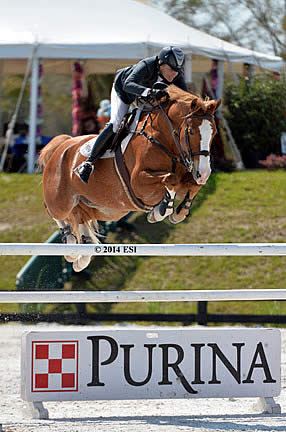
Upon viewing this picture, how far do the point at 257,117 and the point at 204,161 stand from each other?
883 centimetres

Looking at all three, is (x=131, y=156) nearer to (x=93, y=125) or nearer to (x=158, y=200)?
(x=158, y=200)

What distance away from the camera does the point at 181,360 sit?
15.1 feet

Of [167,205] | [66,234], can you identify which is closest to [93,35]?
[66,234]

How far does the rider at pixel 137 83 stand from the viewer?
4816mm

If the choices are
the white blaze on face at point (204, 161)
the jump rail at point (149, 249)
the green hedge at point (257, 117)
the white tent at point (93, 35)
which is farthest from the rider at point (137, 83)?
the green hedge at point (257, 117)

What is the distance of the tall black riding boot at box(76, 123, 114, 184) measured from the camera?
5.19m

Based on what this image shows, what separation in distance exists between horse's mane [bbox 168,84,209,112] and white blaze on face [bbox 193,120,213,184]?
0.37 ft

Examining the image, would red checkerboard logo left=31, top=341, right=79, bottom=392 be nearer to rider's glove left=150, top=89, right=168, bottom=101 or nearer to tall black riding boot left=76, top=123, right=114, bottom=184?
tall black riding boot left=76, top=123, right=114, bottom=184

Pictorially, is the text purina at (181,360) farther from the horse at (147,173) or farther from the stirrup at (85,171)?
Answer: the stirrup at (85,171)

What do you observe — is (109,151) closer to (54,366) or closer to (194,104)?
(194,104)

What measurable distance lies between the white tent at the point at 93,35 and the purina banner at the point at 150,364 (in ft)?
27.3

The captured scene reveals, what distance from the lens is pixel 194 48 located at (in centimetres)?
1248

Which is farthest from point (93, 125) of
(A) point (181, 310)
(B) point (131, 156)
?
(B) point (131, 156)

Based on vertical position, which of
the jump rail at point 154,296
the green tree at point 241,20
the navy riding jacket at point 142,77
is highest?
the green tree at point 241,20
